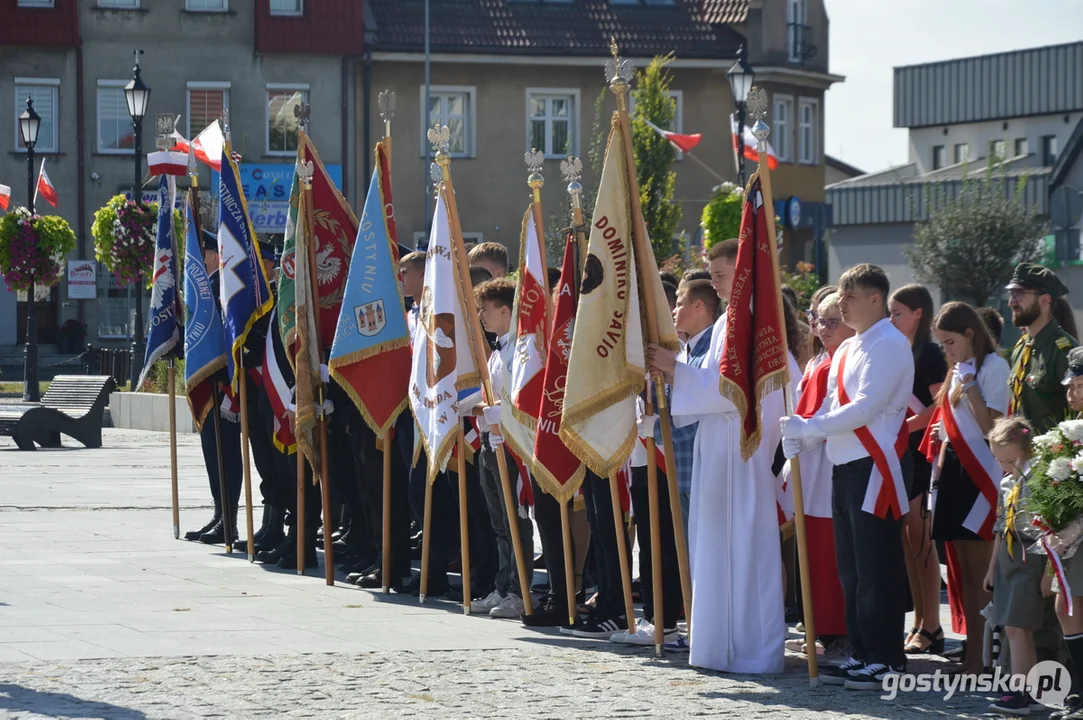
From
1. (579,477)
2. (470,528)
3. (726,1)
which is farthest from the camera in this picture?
(726,1)

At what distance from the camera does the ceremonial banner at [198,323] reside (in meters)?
12.9

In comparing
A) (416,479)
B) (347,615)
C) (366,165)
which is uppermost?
(366,165)

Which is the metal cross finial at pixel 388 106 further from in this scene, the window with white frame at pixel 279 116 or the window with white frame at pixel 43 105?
the window with white frame at pixel 43 105

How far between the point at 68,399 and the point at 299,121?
13.3 metres

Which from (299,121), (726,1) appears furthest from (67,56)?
(299,121)

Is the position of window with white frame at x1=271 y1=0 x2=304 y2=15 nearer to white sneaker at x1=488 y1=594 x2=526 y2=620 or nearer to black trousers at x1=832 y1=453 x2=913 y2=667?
Answer: white sneaker at x1=488 y1=594 x2=526 y2=620

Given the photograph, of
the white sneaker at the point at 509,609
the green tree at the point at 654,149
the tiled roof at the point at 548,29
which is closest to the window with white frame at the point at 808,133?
the tiled roof at the point at 548,29

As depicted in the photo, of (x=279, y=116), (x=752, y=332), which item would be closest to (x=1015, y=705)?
(x=752, y=332)

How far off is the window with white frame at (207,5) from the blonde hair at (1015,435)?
3999 centimetres

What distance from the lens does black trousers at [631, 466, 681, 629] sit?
9.23m

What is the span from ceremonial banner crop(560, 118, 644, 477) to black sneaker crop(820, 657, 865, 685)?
1713 mm

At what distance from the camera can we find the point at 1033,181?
45.4 metres

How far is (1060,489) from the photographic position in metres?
7.05

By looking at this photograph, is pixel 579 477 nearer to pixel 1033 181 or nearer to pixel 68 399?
pixel 68 399
